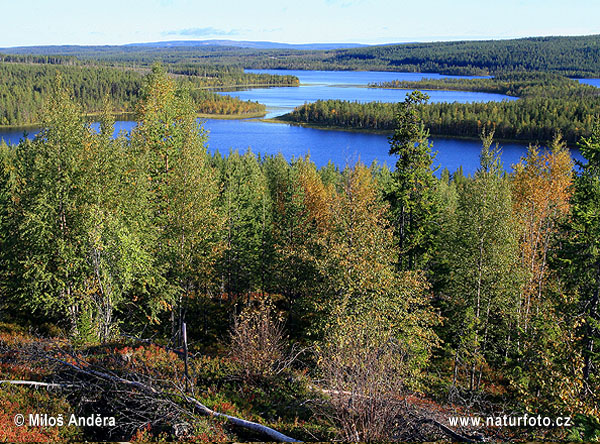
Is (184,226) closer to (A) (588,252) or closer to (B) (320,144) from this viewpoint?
(A) (588,252)

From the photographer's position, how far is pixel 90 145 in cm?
1975

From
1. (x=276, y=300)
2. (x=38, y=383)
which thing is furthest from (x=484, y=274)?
(x=38, y=383)

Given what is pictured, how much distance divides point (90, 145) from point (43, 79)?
21456cm

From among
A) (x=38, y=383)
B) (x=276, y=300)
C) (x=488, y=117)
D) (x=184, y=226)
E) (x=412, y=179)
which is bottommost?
(x=276, y=300)

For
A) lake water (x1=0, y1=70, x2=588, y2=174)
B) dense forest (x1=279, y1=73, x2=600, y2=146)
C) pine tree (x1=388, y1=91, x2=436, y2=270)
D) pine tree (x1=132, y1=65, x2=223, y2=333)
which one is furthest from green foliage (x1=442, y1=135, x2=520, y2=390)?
dense forest (x1=279, y1=73, x2=600, y2=146)

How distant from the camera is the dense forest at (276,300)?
9.93m

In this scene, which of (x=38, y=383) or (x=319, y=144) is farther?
(x=319, y=144)

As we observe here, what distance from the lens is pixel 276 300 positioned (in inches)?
1246

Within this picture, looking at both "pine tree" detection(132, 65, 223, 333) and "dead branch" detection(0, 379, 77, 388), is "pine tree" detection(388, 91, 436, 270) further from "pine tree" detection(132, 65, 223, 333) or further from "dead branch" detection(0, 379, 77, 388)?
"dead branch" detection(0, 379, 77, 388)

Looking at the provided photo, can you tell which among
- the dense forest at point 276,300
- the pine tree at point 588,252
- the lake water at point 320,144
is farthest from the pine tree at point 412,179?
the lake water at point 320,144

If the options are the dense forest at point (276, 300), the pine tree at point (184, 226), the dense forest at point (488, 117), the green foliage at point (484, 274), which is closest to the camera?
the dense forest at point (276, 300)

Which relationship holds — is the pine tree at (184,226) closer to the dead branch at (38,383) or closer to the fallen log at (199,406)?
the fallen log at (199,406)

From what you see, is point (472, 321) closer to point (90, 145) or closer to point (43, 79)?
point (90, 145)

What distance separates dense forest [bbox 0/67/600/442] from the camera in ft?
32.6
